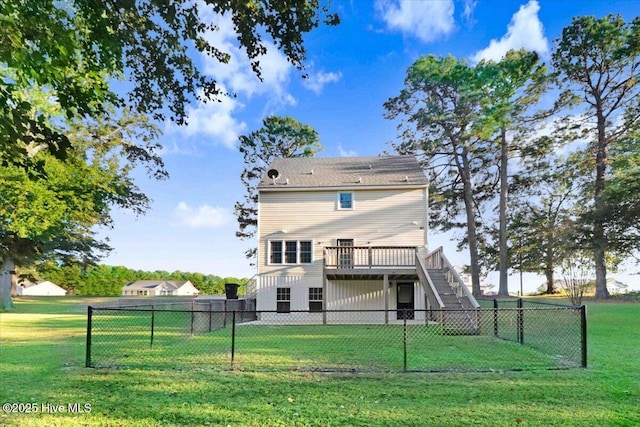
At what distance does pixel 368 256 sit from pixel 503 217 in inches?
498

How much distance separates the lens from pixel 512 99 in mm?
26578

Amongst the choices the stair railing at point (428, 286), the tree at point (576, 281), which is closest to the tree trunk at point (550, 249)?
the tree at point (576, 281)

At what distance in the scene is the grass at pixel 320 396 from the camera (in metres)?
4.47

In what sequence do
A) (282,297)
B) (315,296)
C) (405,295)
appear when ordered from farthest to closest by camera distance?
(282,297), (315,296), (405,295)

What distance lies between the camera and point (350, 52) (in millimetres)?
14359

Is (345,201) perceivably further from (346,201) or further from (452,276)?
(452,276)

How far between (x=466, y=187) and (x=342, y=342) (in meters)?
19.4

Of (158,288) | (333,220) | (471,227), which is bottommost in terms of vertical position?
(158,288)

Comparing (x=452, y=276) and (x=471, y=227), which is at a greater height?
(x=471, y=227)

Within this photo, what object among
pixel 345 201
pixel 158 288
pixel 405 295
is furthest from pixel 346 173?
pixel 158 288

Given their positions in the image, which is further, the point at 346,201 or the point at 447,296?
the point at 346,201

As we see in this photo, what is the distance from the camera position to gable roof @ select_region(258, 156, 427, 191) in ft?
61.1

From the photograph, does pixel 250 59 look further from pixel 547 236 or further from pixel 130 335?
pixel 547 236

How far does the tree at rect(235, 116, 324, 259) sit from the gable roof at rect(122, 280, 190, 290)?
18.3 metres
